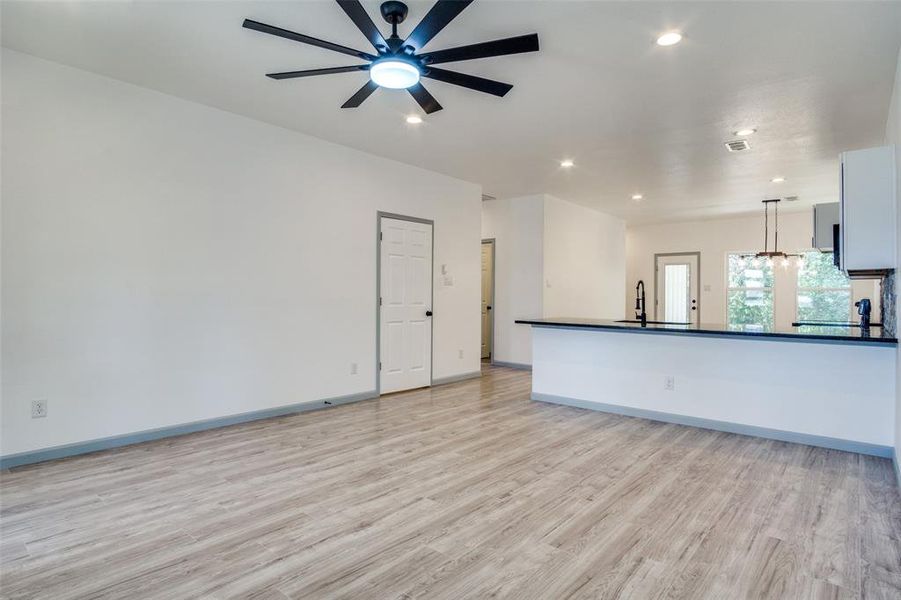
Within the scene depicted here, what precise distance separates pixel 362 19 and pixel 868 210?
353cm

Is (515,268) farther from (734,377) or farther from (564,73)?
(564,73)

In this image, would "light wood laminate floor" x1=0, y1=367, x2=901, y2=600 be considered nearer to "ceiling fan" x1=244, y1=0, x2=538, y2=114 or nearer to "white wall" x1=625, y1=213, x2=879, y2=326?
"ceiling fan" x1=244, y1=0, x2=538, y2=114

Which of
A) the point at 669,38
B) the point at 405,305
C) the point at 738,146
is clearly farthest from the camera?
the point at 405,305

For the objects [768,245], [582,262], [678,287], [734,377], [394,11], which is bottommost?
[734,377]

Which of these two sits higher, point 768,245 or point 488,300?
point 768,245

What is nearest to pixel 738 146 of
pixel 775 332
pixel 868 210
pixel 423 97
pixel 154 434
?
pixel 868 210

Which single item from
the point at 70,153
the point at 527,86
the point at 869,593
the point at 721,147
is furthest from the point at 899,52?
the point at 70,153

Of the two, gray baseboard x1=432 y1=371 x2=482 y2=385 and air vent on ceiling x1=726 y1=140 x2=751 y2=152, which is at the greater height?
air vent on ceiling x1=726 y1=140 x2=751 y2=152

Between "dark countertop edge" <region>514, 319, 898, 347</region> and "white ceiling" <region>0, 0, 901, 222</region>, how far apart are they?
73.6 inches

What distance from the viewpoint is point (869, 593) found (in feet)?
6.30

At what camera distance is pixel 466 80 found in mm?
2830

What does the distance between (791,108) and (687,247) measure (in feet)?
21.1

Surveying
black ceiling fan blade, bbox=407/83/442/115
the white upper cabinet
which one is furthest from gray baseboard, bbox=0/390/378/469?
the white upper cabinet

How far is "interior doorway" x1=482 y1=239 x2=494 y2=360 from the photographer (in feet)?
26.5
